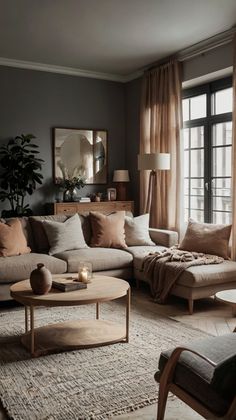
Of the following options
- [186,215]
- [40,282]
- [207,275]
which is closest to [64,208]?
[186,215]

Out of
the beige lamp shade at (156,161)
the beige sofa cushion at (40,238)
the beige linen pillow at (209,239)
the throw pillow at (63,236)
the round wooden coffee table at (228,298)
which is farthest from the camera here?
the beige lamp shade at (156,161)

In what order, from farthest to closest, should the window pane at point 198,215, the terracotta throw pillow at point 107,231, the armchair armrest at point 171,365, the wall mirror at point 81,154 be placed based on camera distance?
the wall mirror at point 81,154 → the window pane at point 198,215 → the terracotta throw pillow at point 107,231 → the armchair armrest at point 171,365

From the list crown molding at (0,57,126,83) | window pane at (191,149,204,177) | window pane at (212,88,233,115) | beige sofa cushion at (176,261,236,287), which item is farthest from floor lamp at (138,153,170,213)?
crown molding at (0,57,126,83)

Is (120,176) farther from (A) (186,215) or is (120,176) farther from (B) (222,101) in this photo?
(B) (222,101)

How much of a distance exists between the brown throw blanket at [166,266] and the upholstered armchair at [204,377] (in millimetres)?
2171

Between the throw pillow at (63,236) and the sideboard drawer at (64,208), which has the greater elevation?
the sideboard drawer at (64,208)

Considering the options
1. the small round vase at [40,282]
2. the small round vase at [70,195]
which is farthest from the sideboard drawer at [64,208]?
the small round vase at [40,282]

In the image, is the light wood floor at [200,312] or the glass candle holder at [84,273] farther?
the light wood floor at [200,312]

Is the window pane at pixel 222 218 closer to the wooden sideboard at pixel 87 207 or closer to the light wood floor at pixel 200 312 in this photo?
the light wood floor at pixel 200 312

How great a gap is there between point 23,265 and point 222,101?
332 cm

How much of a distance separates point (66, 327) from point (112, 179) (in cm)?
390

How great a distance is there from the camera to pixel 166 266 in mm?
4668

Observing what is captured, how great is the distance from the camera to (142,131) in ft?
22.2

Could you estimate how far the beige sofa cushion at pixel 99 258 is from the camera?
15.9 feet
